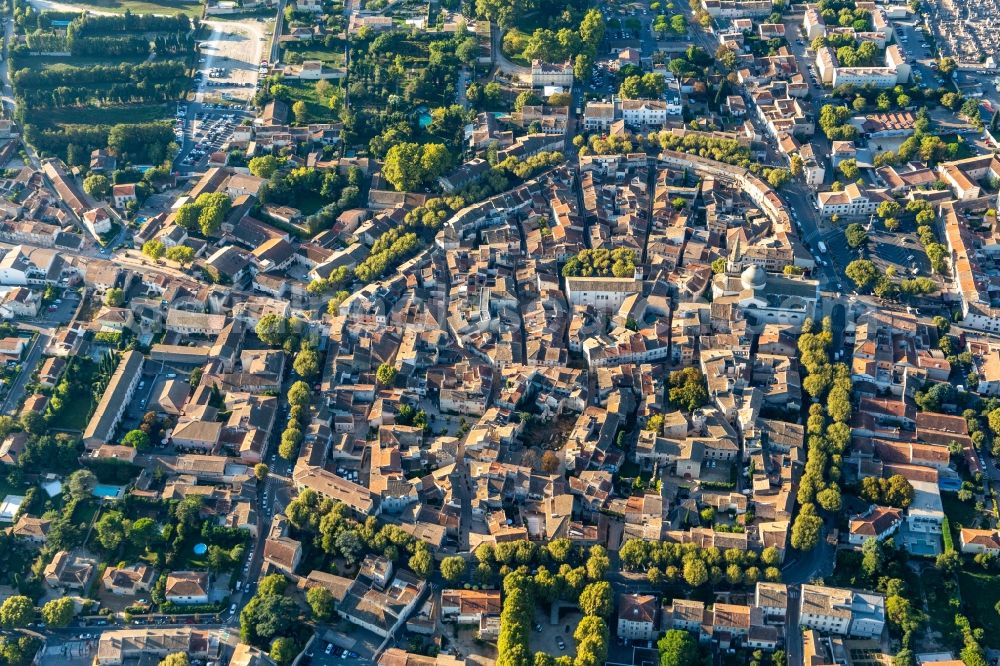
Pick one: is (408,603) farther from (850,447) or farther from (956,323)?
(956,323)

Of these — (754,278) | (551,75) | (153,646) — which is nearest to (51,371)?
(153,646)

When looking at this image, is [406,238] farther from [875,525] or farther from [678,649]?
[875,525]

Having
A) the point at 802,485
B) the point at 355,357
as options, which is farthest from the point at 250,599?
the point at 802,485

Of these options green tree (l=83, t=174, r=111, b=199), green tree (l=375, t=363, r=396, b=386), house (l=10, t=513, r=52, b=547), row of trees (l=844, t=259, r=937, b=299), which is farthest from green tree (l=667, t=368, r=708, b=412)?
green tree (l=83, t=174, r=111, b=199)

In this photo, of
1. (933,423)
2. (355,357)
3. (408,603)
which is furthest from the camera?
(355,357)

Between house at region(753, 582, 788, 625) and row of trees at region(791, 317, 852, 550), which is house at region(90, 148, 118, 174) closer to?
row of trees at region(791, 317, 852, 550)

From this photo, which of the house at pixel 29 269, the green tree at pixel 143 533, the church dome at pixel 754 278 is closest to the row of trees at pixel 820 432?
the church dome at pixel 754 278

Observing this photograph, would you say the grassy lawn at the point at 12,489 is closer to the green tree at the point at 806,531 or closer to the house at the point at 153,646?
the house at the point at 153,646
